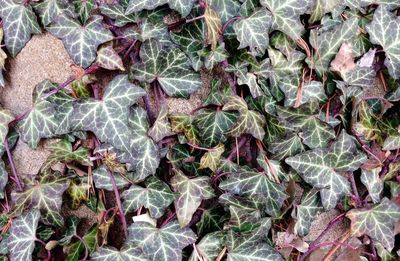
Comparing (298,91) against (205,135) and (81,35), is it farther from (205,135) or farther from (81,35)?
(81,35)

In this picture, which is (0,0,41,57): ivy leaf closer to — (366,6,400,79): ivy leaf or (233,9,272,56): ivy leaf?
(233,9,272,56): ivy leaf

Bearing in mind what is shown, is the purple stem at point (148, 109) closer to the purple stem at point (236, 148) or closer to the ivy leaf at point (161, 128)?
the ivy leaf at point (161, 128)

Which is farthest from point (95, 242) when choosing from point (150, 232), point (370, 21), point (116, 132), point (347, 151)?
point (370, 21)

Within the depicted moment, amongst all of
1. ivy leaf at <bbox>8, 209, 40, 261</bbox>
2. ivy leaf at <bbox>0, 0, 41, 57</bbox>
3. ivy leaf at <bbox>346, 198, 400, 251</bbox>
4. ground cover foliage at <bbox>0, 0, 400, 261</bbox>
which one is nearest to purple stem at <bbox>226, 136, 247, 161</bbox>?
ground cover foliage at <bbox>0, 0, 400, 261</bbox>

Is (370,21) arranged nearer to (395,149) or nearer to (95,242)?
(395,149)

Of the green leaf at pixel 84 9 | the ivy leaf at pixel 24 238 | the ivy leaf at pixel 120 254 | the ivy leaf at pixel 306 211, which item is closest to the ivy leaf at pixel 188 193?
the ivy leaf at pixel 120 254

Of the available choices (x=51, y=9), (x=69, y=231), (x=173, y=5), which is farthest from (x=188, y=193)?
(x=51, y=9)
